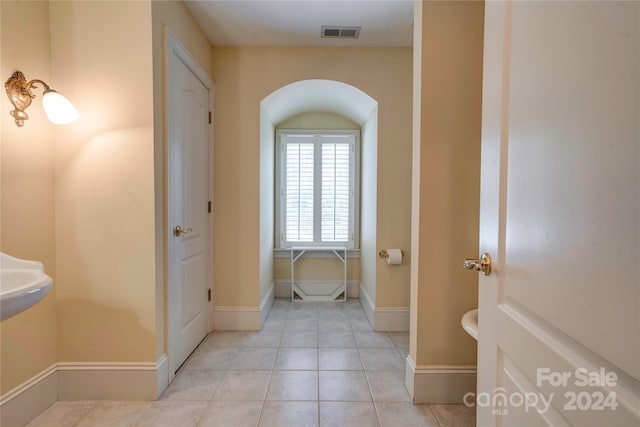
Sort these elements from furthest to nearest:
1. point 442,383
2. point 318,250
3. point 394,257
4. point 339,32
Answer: point 318,250, point 394,257, point 339,32, point 442,383

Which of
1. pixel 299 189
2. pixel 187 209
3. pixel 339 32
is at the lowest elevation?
pixel 187 209

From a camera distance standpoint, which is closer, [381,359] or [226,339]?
[381,359]

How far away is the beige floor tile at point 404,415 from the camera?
155cm

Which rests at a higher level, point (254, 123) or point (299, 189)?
point (254, 123)

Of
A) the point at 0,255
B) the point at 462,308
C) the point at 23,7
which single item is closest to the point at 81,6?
the point at 23,7

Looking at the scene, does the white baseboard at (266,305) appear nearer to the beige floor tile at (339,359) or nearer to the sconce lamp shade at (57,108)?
the beige floor tile at (339,359)

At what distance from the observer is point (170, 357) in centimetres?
189

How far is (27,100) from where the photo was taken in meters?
1.46

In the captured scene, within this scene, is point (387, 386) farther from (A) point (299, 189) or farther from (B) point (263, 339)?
(A) point (299, 189)

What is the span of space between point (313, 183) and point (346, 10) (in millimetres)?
1868

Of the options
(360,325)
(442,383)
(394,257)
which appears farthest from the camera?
(360,325)

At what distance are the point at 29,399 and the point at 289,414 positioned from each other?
4.41 feet

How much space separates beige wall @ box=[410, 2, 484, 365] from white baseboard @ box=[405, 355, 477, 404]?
68 millimetres

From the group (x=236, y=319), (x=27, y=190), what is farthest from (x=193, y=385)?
(x=27, y=190)
